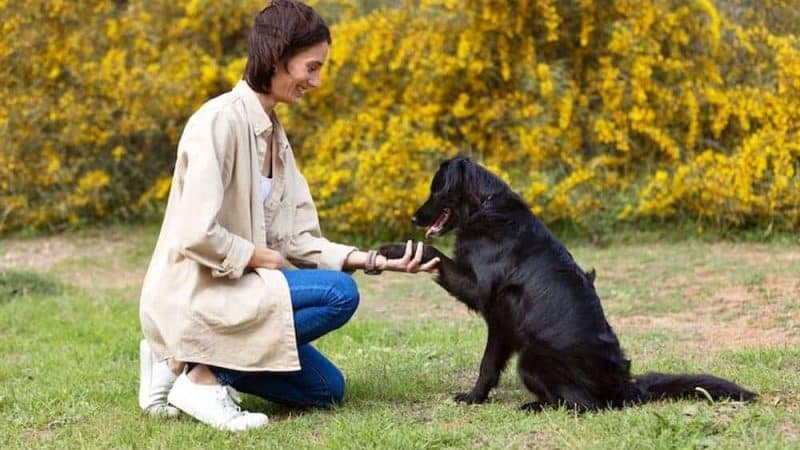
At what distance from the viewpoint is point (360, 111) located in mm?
10719

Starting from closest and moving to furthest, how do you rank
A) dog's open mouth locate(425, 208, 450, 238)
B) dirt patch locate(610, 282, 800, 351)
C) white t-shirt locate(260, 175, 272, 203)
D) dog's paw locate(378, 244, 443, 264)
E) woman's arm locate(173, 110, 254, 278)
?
1. woman's arm locate(173, 110, 254, 278)
2. white t-shirt locate(260, 175, 272, 203)
3. dog's paw locate(378, 244, 443, 264)
4. dog's open mouth locate(425, 208, 450, 238)
5. dirt patch locate(610, 282, 800, 351)

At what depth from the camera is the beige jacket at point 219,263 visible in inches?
165

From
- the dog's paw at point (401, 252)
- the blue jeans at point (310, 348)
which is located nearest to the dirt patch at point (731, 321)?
the dog's paw at point (401, 252)

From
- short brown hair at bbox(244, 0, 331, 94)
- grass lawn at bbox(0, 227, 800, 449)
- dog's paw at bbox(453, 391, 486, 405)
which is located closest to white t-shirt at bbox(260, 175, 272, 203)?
short brown hair at bbox(244, 0, 331, 94)

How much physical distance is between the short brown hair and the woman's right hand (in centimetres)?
66

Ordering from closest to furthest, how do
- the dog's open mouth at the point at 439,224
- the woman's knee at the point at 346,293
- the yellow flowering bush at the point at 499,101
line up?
the woman's knee at the point at 346,293
the dog's open mouth at the point at 439,224
the yellow flowering bush at the point at 499,101

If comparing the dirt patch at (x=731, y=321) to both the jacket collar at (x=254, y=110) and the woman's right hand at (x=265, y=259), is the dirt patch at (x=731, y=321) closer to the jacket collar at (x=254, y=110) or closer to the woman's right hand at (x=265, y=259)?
the woman's right hand at (x=265, y=259)

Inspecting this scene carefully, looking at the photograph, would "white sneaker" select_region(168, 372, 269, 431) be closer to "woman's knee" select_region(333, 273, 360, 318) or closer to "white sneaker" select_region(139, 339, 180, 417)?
"white sneaker" select_region(139, 339, 180, 417)

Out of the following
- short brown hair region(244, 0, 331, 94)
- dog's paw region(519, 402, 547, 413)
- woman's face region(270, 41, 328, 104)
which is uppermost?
short brown hair region(244, 0, 331, 94)

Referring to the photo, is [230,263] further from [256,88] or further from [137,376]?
[137,376]

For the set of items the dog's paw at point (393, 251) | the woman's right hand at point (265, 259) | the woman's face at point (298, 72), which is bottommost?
the dog's paw at point (393, 251)

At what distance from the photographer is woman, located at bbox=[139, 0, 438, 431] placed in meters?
4.22

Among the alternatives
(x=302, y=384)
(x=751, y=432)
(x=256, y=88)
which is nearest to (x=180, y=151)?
(x=256, y=88)

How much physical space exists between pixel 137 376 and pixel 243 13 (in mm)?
6757
